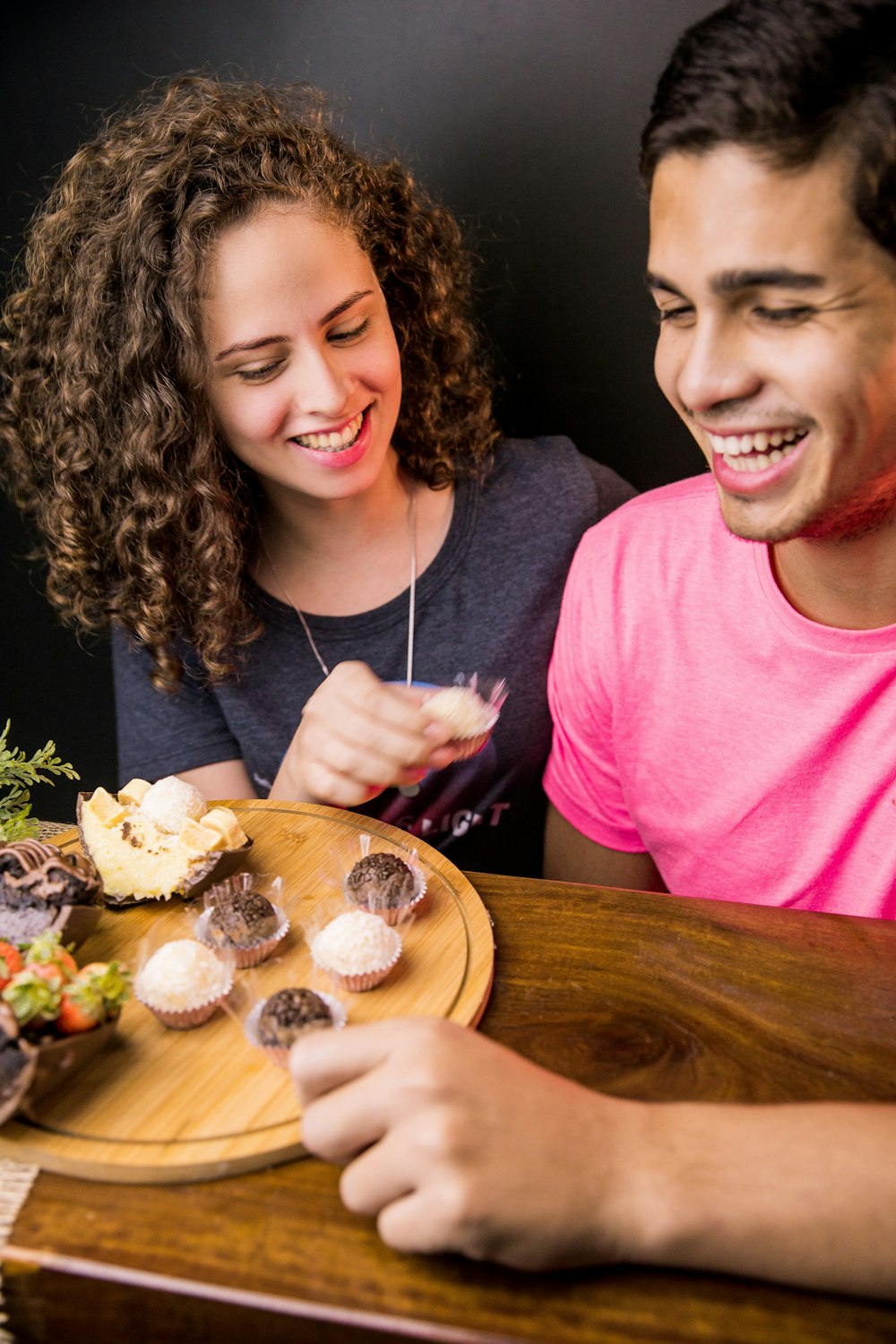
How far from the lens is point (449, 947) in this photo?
1.16 meters

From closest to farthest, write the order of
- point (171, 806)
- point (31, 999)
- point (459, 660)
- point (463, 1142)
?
point (463, 1142), point (31, 999), point (171, 806), point (459, 660)

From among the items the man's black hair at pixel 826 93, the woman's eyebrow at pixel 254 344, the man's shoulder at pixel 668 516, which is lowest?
the man's shoulder at pixel 668 516

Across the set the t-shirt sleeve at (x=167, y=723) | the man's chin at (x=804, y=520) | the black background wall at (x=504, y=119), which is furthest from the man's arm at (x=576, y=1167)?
the black background wall at (x=504, y=119)

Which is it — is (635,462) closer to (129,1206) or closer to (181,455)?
(181,455)

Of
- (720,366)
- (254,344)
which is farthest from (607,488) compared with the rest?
(720,366)

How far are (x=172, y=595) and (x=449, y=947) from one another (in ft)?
3.02

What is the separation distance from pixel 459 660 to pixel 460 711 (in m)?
0.48

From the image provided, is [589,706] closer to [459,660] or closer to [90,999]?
[459,660]

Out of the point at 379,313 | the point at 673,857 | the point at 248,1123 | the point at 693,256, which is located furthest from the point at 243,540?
the point at 248,1123

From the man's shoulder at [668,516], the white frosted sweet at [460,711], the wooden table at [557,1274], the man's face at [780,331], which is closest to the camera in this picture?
the wooden table at [557,1274]

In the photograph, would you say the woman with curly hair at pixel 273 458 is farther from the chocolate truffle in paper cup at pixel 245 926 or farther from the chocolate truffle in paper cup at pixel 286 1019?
the chocolate truffle in paper cup at pixel 286 1019

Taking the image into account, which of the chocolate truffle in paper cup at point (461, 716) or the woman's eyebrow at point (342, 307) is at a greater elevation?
the woman's eyebrow at point (342, 307)

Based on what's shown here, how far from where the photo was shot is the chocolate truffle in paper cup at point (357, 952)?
1.09 meters

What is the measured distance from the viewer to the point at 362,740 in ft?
4.52
